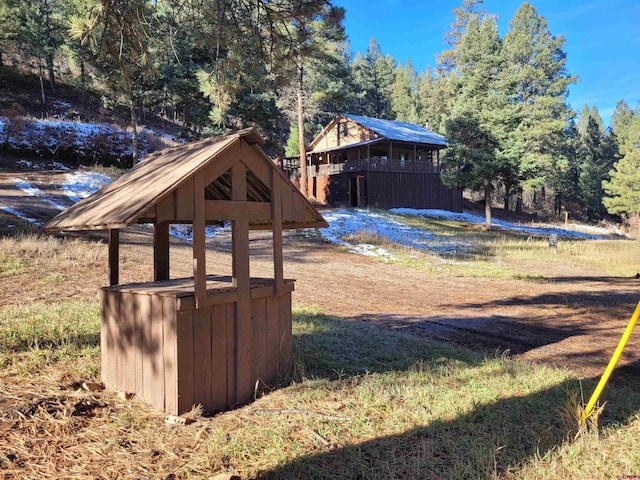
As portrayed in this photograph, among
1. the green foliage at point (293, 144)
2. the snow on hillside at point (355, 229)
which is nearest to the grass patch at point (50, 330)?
the snow on hillside at point (355, 229)

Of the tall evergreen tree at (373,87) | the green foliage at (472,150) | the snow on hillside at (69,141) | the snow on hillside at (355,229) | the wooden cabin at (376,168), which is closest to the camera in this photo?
the snow on hillside at (355,229)

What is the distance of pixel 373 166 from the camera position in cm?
3484

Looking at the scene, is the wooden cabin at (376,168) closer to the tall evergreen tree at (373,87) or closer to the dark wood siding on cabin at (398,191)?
the dark wood siding on cabin at (398,191)

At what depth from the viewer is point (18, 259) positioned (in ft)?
32.2

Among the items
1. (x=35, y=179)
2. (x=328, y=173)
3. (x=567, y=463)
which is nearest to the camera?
(x=567, y=463)

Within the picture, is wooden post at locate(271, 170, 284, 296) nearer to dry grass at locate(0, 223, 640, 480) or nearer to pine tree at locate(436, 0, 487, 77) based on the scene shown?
dry grass at locate(0, 223, 640, 480)

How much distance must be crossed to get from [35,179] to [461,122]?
2334cm

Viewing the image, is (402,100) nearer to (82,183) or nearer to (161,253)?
(82,183)

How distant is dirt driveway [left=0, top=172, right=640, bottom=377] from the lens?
7.03 m

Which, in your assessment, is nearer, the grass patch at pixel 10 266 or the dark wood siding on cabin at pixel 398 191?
the grass patch at pixel 10 266

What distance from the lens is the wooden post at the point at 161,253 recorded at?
5113mm

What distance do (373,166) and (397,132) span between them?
15.5 ft

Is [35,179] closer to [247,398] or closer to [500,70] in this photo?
[247,398]

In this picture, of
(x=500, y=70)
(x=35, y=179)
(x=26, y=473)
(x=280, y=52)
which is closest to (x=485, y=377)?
(x=26, y=473)
